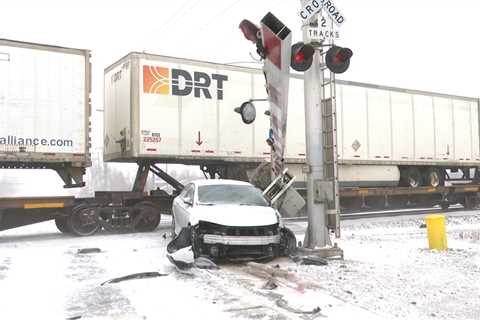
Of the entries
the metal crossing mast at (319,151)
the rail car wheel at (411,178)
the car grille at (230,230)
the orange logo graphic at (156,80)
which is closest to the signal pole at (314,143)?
the metal crossing mast at (319,151)

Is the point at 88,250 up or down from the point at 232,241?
down

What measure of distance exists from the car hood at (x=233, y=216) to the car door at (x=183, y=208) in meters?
0.44

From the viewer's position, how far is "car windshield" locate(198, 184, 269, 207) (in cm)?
1009

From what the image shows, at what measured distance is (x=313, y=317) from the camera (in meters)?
5.39

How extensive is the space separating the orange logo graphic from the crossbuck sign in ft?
20.8

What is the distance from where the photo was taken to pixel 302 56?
8.81 meters

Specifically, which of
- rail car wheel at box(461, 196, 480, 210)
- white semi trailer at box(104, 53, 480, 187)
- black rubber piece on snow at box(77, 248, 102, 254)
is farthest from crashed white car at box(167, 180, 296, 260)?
rail car wheel at box(461, 196, 480, 210)

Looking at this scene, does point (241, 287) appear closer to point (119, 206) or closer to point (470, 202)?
point (119, 206)

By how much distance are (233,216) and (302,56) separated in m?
2.96

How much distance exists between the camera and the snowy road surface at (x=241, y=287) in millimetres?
5668

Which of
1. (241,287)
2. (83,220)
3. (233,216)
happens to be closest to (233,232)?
(233,216)

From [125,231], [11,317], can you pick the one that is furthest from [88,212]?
[11,317]

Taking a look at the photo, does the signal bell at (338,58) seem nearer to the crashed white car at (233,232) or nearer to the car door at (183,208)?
the crashed white car at (233,232)

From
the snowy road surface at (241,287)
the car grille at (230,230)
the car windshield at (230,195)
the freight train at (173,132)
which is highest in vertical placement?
the freight train at (173,132)
